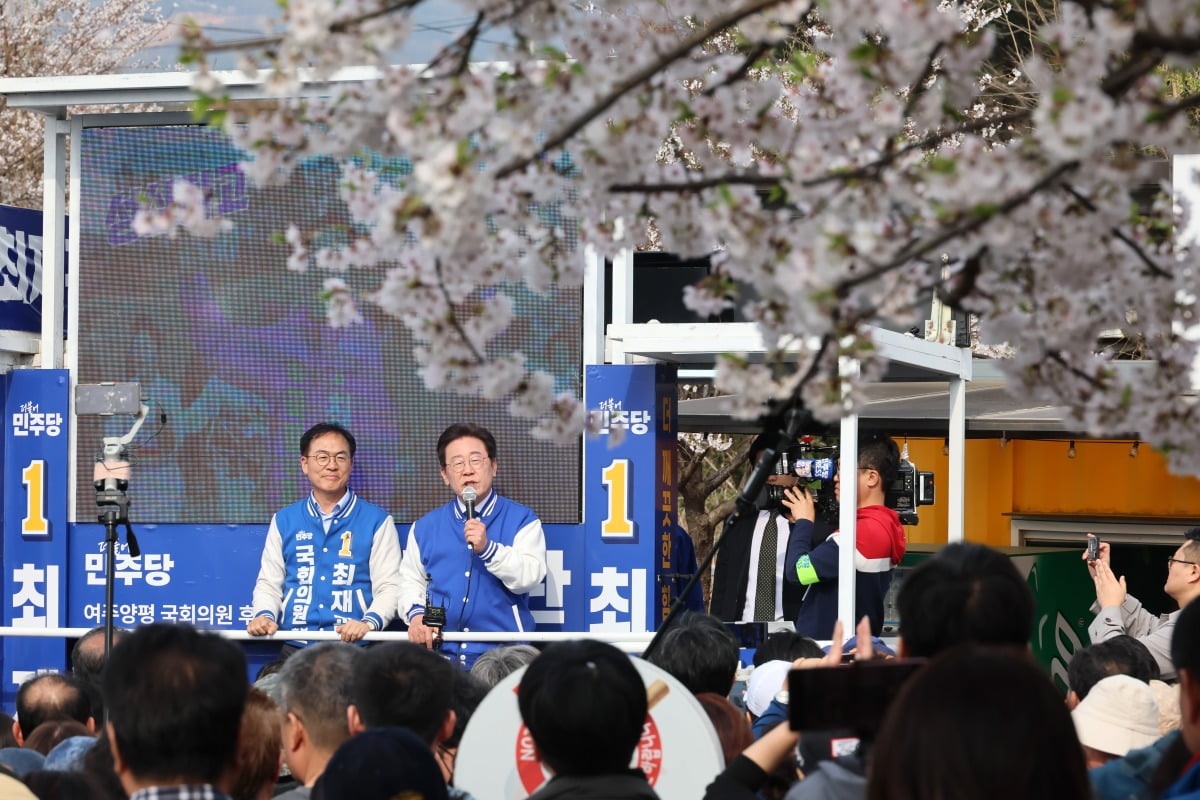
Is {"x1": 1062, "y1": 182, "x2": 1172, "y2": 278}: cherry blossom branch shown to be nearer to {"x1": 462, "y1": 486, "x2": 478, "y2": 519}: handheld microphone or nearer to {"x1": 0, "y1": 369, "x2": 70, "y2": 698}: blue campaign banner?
{"x1": 462, "y1": 486, "x2": 478, "y2": 519}: handheld microphone

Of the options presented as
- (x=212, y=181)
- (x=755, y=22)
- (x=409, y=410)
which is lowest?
(x=409, y=410)

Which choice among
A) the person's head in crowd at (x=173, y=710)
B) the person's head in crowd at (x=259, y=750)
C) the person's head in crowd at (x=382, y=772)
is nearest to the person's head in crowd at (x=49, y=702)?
the person's head in crowd at (x=259, y=750)

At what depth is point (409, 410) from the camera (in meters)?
8.88

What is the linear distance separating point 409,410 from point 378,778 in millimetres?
5904

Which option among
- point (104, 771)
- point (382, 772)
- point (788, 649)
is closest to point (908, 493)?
point (788, 649)

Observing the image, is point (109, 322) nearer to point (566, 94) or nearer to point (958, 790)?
point (566, 94)

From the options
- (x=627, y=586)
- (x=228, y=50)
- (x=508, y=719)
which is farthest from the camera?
(x=627, y=586)

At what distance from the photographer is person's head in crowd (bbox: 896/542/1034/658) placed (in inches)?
118

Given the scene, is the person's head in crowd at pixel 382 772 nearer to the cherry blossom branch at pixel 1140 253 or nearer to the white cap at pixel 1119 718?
the cherry blossom branch at pixel 1140 253

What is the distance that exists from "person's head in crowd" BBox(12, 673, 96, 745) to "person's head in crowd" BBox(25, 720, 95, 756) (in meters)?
0.41

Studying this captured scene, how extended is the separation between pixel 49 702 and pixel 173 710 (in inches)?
102

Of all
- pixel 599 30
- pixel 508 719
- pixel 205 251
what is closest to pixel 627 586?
pixel 205 251

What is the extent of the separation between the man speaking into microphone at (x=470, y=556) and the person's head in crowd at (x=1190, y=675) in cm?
523

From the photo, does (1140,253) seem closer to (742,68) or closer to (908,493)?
(742,68)
